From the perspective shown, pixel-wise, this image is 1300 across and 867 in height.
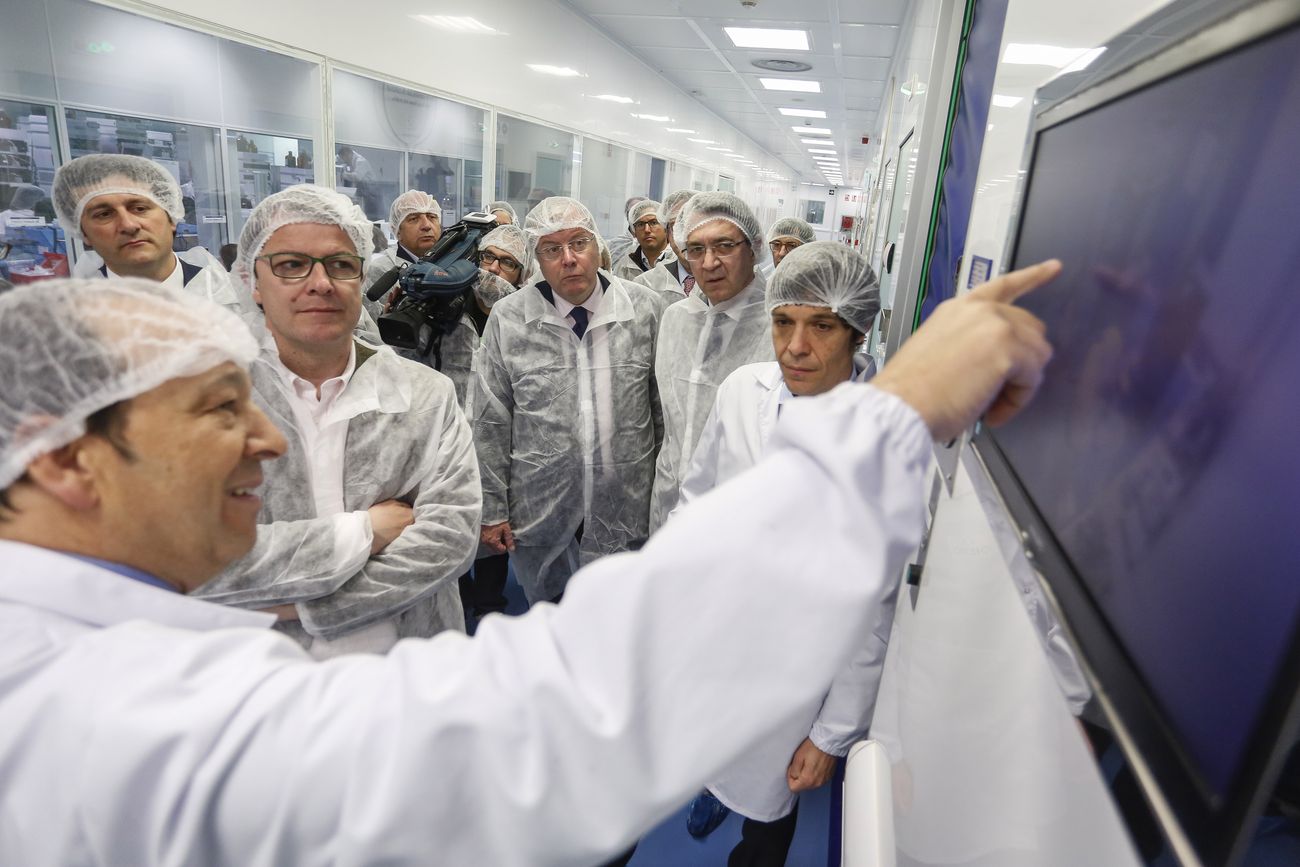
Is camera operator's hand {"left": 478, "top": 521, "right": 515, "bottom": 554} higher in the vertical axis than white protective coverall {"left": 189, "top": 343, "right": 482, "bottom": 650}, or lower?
lower

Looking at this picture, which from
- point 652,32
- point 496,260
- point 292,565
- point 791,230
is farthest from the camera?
point 652,32

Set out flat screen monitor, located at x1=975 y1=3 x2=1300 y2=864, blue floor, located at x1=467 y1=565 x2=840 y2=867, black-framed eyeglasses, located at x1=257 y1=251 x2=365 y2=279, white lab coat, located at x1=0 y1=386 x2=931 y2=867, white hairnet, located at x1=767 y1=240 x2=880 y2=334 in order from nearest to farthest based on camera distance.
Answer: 1. flat screen monitor, located at x1=975 y1=3 x2=1300 y2=864
2. white lab coat, located at x1=0 y1=386 x2=931 y2=867
3. black-framed eyeglasses, located at x1=257 y1=251 x2=365 y2=279
4. white hairnet, located at x1=767 y1=240 x2=880 y2=334
5. blue floor, located at x1=467 y1=565 x2=840 y2=867

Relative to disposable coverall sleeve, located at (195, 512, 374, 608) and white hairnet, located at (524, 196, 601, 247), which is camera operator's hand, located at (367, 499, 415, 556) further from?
white hairnet, located at (524, 196, 601, 247)

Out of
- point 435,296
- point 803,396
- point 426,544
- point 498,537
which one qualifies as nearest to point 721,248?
point 803,396

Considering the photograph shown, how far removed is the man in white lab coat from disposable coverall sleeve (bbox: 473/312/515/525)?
6.04ft

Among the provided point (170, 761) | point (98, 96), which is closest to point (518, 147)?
point (98, 96)

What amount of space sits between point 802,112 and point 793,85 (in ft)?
7.10

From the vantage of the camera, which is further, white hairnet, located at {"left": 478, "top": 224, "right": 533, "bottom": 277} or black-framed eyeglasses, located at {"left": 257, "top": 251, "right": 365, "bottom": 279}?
white hairnet, located at {"left": 478, "top": 224, "right": 533, "bottom": 277}

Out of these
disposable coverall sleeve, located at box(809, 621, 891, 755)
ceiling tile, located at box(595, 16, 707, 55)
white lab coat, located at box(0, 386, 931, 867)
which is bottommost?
disposable coverall sleeve, located at box(809, 621, 891, 755)

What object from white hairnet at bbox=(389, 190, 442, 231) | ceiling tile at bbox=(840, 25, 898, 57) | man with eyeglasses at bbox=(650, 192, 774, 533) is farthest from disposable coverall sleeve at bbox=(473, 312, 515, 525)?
ceiling tile at bbox=(840, 25, 898, 57)

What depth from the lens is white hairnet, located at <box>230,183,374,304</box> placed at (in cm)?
152

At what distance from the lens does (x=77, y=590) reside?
672 millimetres

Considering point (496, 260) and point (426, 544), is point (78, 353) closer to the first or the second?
point (426, 544)

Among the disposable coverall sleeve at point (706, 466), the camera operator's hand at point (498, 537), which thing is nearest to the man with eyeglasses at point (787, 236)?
the camera operator's hand at point (498, 537)
